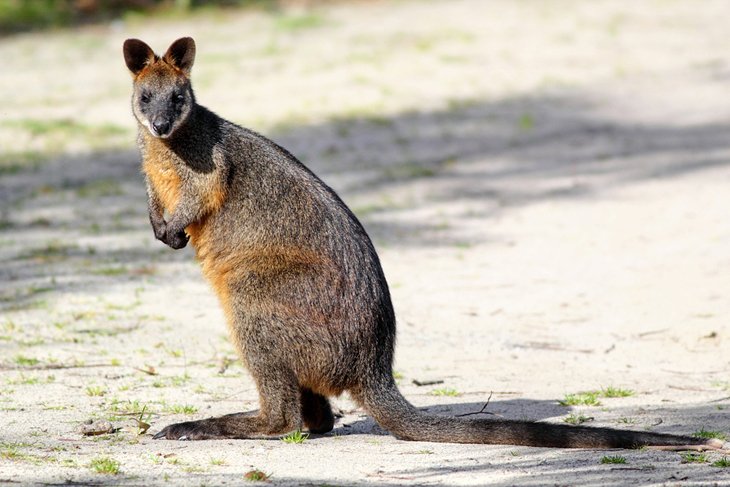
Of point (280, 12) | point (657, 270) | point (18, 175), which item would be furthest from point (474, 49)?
point (657, 270)

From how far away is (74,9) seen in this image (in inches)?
683

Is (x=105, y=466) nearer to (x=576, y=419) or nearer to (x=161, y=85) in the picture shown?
(x=161, y=85)

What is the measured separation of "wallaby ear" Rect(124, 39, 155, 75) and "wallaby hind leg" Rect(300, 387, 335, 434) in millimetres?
1700

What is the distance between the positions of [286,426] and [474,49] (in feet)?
33.8

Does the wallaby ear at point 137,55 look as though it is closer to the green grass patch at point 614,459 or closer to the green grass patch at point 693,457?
the green grass patch at point 614,459

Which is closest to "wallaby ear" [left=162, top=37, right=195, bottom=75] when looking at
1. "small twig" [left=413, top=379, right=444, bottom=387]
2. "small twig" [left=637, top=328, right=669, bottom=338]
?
"small twig" [left=413, top=379, right=444, bottom=387]

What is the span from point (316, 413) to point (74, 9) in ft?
43.9

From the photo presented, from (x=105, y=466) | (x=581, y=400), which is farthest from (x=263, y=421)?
(x=581, y=400)

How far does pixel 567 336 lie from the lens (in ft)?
23.3

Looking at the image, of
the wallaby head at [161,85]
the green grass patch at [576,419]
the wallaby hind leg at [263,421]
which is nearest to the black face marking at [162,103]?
the wallaby head at [161,85]

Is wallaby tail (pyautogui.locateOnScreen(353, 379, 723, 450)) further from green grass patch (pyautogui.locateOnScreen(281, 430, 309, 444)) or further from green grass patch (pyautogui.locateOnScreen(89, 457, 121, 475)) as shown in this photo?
green grass patch (pyautogui.locateOnScreen(89, 457, 121, 475))

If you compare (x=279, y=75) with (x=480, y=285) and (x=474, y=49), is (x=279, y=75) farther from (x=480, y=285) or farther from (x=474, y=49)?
(x=480, y=285)

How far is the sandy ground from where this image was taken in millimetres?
4965

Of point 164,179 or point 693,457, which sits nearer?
point 693,457
